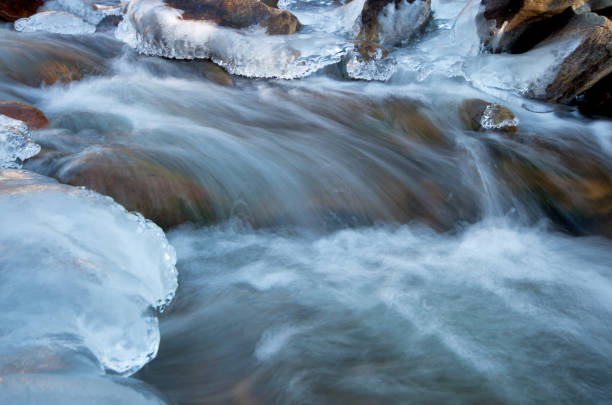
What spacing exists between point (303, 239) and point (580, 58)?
4.35m

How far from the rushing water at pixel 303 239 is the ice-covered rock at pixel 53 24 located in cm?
48

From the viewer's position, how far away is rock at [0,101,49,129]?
3.43 m

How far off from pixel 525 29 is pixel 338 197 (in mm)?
4194

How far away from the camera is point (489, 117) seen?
478 cm

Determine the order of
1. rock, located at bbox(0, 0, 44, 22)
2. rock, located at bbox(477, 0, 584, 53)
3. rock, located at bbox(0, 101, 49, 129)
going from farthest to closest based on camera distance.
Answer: rock, located at bbox(0, 0, 44, 22), rock, located at bbox(477, 0, 584, 53), rock, located at bbox(0, 101, 49, 129)

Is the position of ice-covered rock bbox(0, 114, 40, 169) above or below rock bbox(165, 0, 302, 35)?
below

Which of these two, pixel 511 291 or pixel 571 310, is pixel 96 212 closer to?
pixel 511 291

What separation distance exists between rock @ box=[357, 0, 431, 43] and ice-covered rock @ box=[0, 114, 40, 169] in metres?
5.57

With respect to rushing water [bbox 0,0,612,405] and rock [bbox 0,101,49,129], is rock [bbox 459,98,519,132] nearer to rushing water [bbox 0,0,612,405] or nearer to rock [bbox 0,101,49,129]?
rushing water [bbox 0,0,612,405]

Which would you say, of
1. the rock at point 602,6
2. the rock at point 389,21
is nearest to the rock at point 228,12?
the rock at point 389,21

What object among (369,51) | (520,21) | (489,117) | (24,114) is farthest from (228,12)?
(520,21)

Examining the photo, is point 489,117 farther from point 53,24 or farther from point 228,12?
point 53,24

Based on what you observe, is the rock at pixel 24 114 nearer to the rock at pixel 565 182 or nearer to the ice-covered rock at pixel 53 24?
the ice-covered rock at pixel 53 24

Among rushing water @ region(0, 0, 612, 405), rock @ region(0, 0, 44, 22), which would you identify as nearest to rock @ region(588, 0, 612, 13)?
rushing water @ region(0, 0, 612, 405)
